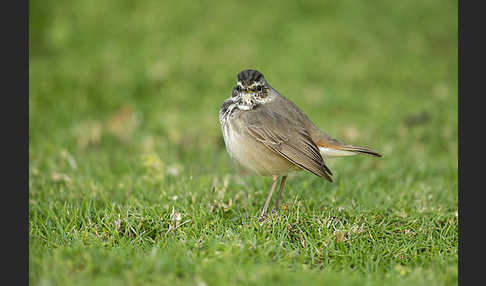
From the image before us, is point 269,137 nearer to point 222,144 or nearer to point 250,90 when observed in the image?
point 250,90

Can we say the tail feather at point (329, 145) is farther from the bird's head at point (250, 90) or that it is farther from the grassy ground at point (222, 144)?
the bird's head at point (250, 90)

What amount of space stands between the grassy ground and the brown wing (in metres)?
0.45

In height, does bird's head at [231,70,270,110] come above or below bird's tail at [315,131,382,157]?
above

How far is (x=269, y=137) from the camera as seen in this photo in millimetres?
5043

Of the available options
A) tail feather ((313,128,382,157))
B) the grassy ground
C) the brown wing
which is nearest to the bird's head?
the brown wing

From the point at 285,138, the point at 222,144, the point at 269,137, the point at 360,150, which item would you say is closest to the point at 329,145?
the point at 360,150

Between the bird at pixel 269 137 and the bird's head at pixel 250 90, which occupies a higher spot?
the bird's head at pixel 250 90

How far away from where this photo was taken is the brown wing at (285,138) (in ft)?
16.4

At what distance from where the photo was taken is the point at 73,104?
29.3ft

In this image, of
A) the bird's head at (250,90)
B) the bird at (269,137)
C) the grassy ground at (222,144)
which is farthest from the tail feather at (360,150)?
the bird's head at (250,90)

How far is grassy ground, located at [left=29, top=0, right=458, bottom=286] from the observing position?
4.07 metres

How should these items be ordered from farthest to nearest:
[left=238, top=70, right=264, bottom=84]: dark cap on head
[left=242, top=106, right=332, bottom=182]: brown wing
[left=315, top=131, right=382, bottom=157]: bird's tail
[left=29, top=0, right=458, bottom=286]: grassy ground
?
[left=315, top=131, right=382, bottom=157]: bird's tail, [left=238, top=70, right=264, bottom=84]: dark cap on head, [left=242, top=106, right=332, bottom=182]: brown wing, [left=29, top=0, right=458, bottom=286]: grassy ground

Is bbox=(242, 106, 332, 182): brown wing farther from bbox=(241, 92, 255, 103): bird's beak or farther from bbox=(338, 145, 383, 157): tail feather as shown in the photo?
bbox=(338, 145, 383, 157): tail feather

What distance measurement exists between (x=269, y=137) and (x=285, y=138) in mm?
187
